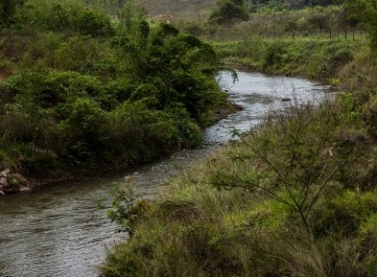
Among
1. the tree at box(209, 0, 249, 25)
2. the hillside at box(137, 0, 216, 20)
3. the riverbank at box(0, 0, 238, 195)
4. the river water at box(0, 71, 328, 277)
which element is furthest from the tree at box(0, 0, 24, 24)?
the hillside at box(137, 0, 216, 20)

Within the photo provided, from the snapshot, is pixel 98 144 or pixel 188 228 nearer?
pixel 188 228

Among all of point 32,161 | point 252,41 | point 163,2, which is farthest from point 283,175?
point 163,2

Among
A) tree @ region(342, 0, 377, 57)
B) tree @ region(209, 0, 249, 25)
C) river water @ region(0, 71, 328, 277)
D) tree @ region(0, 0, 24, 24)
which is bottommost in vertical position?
river water @ region(0, 71, 328, 277)

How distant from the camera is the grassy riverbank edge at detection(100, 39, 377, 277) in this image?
6715 millimetres

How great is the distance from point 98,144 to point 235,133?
12.0 m

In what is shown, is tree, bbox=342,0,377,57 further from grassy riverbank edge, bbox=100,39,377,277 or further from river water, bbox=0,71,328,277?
grassy riverbank edge, bbox=100,39,377,277

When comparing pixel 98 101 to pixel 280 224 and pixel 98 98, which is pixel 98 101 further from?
pixel 280 224

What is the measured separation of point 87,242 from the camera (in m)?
11.0

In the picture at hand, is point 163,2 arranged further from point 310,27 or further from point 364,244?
point 364,244

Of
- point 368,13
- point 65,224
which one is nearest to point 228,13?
point 368,13

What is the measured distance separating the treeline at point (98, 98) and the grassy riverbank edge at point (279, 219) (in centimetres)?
877

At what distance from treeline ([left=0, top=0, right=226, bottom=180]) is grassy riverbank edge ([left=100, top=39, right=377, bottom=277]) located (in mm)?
8771

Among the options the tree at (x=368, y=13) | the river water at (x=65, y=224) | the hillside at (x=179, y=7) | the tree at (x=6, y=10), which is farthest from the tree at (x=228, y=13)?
the river water at (x=65, y=224)

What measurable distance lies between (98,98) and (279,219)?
14.5 m
